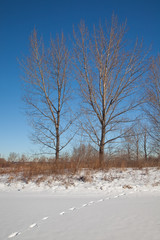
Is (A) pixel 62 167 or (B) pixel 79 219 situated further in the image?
(A) pixel 62 167

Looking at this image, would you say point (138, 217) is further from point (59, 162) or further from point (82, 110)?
point (82, 110)

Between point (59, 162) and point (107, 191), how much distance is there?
3211 millimetres

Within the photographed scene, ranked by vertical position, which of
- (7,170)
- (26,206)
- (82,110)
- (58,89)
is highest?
(58,89)

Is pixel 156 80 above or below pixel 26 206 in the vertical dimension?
above

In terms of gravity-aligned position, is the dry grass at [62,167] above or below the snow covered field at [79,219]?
above

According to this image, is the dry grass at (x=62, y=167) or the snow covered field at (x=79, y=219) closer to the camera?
the snow covered field at (x=79, y=219)

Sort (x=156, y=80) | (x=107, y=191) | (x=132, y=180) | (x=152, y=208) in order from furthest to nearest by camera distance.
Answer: (x=156, y=80) → (x=132, y=180) → (x=107, y=191) → (x=152, y=208)

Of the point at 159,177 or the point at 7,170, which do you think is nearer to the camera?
the point at 159,177

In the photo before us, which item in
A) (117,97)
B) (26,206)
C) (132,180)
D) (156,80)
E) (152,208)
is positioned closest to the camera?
(152,208)

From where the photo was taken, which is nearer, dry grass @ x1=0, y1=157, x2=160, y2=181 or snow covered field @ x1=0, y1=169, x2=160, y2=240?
snow covered field @ x1=0, y1=169, x2=160, y2=240

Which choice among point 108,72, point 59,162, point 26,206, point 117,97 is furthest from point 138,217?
point 108,72

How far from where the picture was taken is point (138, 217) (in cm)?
340

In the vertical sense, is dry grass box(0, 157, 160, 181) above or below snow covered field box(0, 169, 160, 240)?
above

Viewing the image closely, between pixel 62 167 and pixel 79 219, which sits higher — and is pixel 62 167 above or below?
above
